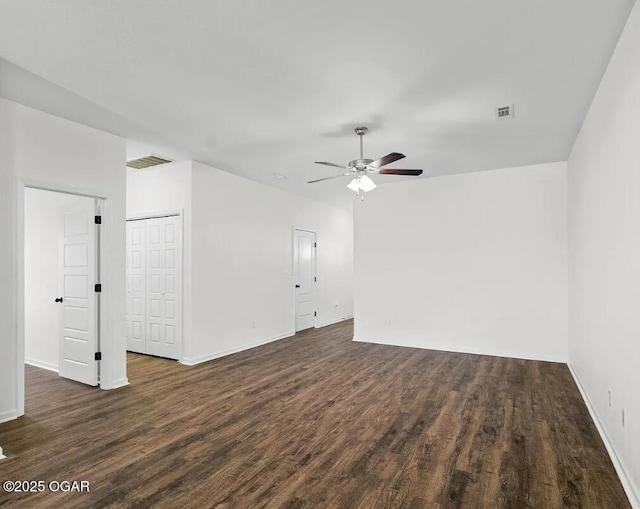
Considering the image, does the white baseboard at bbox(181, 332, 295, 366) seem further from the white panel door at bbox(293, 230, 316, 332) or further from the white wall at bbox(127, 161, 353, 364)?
the white panel door at bbox(293, 230, 316, 332)

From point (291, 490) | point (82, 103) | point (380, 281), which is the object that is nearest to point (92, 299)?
point (82, 103)

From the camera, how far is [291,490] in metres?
2.25

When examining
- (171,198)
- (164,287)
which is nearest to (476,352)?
(164,287)

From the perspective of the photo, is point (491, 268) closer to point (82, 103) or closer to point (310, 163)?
point (310, 163)

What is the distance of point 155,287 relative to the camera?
5566mm

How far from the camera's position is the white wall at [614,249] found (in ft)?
7.13

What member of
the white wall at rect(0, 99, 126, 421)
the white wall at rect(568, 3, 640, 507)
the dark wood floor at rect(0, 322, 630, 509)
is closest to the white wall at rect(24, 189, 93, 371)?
the dark wood floor at rect(0, 322, 630, 509)

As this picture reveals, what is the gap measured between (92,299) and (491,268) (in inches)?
205

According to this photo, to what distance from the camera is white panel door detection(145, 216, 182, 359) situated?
527 cm

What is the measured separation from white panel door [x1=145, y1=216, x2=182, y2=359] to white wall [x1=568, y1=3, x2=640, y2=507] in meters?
4.70

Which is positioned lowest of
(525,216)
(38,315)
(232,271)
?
(38,315)

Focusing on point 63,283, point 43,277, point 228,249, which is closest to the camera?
point 63,283

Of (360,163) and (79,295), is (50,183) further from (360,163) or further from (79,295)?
(360,163)

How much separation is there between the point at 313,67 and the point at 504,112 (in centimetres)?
189
